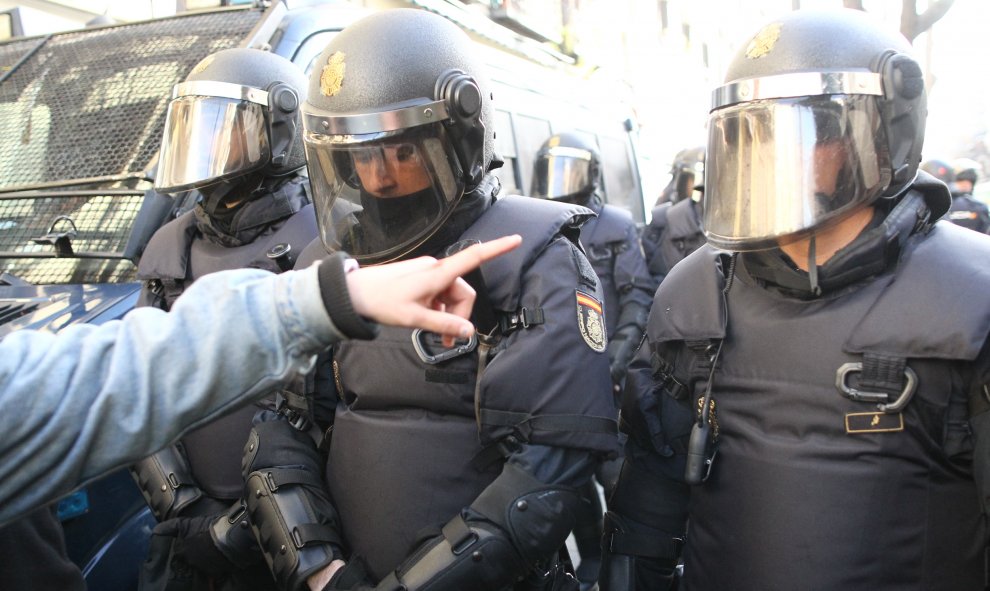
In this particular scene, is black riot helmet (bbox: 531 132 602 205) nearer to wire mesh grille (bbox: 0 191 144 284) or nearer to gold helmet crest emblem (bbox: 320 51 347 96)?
→ wire mesh grille (bbox: 0 191 144 284)

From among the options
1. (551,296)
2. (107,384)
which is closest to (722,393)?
(551,296)

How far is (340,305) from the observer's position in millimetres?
1216

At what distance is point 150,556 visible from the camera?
2.52 metres

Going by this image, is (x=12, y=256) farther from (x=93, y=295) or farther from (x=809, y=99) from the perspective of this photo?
(x=809, y=99)

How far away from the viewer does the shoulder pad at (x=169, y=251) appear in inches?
110

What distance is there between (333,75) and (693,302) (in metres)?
1.06

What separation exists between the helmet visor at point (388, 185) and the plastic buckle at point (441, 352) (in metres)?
0.26

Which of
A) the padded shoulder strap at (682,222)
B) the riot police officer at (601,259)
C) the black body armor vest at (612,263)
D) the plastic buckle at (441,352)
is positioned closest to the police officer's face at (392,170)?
the plastic buckle at (441,352)

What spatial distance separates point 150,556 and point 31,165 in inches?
74.4

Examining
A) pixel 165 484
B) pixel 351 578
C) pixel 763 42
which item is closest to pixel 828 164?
pixel 763 42

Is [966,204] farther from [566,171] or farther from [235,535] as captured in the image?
[235,535]

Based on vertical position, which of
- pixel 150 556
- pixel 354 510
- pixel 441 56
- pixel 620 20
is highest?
pixel 441 56

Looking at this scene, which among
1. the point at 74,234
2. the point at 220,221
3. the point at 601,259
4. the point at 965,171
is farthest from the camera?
the point at 965,171

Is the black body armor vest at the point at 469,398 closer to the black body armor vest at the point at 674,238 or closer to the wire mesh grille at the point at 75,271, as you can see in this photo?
the wire mesh grille at the point at 75,271
